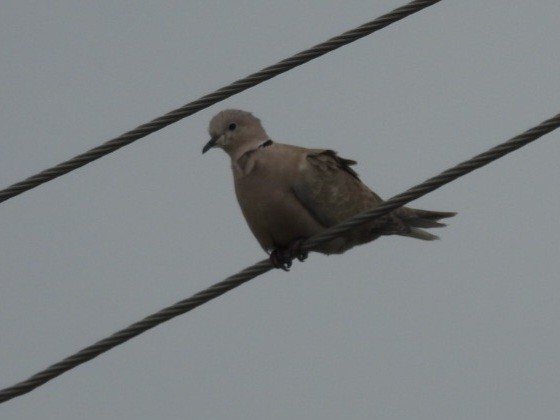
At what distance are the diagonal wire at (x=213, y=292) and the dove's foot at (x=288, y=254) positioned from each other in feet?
4.35

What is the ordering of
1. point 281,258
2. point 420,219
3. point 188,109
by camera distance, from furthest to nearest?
point 420,219 → point 281,258 → point 188,109

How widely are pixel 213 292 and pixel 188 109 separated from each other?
0.83 metres

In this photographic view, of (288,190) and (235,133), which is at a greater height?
(235,133)

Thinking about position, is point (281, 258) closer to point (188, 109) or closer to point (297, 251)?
point (297, 251)

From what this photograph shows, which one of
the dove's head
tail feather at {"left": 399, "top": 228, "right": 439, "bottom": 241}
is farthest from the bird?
tail feather at {"left": 399, "top": 228, "right": 439, "bottom": 241}

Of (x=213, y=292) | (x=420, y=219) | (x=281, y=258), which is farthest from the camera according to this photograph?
(x=420, y=219)

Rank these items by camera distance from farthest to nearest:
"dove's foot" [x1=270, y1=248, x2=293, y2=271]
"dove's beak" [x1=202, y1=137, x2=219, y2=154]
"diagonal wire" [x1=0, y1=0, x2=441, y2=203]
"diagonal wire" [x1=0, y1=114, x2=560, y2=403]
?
"dove's beak" [x1=202, y1=137, x2=219, y2=154], "dove's foot" [x1=270, y1=248, x2=293, y2=271], "diagonal wire" [x1=0, y1=0, x2=441, y2=203], "diagonal wire" [x1=0, y1=114, x2=560, y2=403]

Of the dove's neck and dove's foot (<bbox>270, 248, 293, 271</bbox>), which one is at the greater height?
the dove's neck

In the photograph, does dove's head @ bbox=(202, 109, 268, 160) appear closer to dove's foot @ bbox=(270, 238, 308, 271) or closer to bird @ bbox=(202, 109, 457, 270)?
bird @ bbox=(202, 109, 457, 270)

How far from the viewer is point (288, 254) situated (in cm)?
756

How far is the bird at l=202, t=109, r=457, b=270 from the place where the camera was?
7.60m

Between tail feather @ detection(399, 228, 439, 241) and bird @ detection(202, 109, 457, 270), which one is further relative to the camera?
tail feather @ detection(399, 228, 439, 241)

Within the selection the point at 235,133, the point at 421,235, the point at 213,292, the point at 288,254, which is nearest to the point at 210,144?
the point at 235,133

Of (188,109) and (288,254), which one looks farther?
(288,254)
